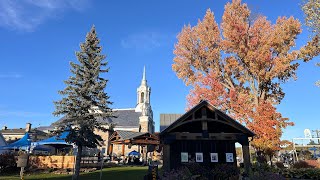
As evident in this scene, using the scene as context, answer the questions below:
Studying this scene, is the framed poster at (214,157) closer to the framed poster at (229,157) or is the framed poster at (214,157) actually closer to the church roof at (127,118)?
the framed poster at (229,157)

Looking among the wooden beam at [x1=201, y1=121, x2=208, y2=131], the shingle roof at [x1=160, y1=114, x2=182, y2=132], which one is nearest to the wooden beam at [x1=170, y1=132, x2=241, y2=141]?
the wooden beam at [x1=201, y1=121, x2=208, y2=131]

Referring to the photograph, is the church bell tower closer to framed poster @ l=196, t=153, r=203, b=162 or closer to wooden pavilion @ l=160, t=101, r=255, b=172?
wooden pavilion @ l=160, t=101, r=255, b=172

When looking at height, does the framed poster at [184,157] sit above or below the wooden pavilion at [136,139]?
below

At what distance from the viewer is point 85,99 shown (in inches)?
Result: 821

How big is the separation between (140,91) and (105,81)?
133 feet

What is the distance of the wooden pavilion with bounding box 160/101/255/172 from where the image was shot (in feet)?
48.5

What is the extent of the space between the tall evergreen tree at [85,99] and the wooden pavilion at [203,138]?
7.13 m

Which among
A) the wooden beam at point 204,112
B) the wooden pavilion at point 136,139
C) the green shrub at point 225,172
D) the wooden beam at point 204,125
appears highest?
the wooden beam at point 204,112

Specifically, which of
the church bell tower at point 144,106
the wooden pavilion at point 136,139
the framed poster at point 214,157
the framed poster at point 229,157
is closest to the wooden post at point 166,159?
the framed poster at point 214,157

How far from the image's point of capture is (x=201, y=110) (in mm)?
15203

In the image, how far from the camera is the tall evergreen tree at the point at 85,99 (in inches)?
777

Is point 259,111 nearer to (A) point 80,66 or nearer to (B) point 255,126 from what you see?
(B) point 255,126

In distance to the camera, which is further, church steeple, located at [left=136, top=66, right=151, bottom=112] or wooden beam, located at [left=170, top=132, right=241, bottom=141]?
church steeple, located at [left=136, top=66, right=151, bottom=112]

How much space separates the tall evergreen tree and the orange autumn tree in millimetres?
10349
